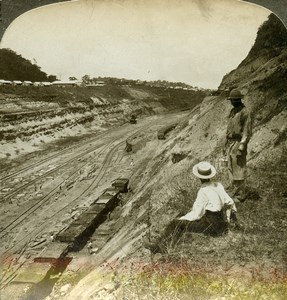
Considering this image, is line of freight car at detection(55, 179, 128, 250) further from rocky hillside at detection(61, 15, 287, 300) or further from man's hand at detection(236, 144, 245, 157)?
man's hand at detection(236, 144, 245, 157)

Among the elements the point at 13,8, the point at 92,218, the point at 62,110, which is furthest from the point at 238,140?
the point at 62,110

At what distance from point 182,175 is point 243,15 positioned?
2.70 metres

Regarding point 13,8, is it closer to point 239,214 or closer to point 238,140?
point 238,140

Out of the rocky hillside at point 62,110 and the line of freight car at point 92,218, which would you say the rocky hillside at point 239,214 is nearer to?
the line of freight car at point 92,218

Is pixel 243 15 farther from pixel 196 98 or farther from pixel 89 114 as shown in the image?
pixel 89 114

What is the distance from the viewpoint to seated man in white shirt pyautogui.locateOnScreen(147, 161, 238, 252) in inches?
188

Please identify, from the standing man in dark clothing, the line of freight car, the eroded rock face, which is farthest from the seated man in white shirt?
the eroded rock face

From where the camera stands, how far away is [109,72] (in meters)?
6.12

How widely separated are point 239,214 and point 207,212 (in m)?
0.59

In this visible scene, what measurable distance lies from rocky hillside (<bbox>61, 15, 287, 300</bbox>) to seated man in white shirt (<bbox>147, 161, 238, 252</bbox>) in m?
0.13

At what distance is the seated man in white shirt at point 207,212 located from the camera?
4.77 meters

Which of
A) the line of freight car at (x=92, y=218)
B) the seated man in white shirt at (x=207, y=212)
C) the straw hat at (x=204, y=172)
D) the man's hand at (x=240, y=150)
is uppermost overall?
the man's hand at (x=240, y=150)

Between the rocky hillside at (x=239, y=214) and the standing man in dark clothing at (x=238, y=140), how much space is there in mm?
175

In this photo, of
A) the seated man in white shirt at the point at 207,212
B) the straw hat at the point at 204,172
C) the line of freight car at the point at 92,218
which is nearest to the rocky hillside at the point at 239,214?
the seated man in white shirt at the point at 207,212
